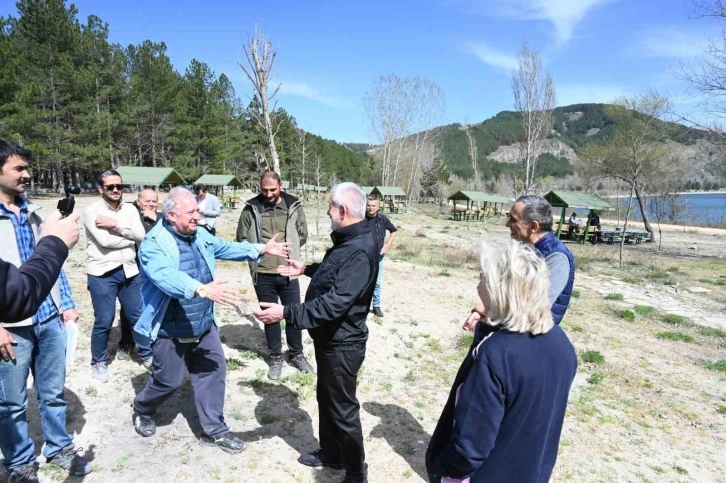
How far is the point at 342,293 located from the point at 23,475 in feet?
7.48

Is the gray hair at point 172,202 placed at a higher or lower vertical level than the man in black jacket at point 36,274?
higher

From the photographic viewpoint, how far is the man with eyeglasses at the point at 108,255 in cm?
391

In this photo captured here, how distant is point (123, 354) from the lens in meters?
4.63

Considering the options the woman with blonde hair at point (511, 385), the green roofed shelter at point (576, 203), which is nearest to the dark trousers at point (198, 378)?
the woman with blonde hair at point (511, 385)

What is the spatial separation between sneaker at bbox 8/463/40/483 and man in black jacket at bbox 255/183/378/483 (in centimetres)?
172

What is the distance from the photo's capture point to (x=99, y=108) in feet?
100

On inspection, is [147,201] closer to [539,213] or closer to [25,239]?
[25,239]

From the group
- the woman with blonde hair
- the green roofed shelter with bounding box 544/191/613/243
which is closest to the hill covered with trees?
the woman with blonde hair

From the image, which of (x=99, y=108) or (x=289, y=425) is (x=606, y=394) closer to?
(x=289, y=425)

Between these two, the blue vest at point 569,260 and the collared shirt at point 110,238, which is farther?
the collared shirt at point 110,238

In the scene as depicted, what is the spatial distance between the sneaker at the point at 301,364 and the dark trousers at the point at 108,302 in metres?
1.47

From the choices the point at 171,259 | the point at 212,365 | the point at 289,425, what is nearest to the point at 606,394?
the point at 289,425

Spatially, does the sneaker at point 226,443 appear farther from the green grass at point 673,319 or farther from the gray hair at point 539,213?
the green grass at point 673,319

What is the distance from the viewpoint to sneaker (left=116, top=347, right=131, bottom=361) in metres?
4.59
